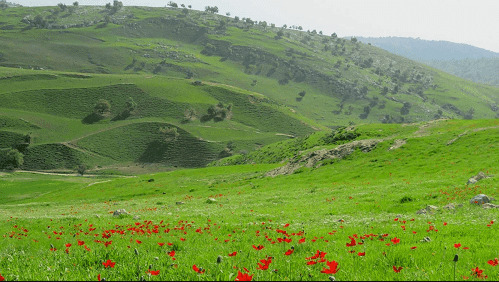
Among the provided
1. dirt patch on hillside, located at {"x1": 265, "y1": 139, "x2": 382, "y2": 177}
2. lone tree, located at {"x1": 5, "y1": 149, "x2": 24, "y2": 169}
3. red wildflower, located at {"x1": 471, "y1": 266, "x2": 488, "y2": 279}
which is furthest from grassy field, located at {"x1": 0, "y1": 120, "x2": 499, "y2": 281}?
lone tree, located at {"x1": 5, "y1": 149, "x2": 24, "y2": 169}

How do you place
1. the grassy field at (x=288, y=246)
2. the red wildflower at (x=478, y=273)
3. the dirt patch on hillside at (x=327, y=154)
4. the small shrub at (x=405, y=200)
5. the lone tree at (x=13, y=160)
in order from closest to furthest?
the red wildflower at (x=478, y=273)
the grassy field at (x=288, y=246)
the small shrub at (x=405, y=200)
the dirt patch on hillside at (x=327, y=154)
the lone tree at (x=13, y=160)

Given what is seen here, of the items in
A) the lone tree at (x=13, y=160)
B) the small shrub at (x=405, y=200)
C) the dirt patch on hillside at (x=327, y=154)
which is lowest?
the lone tree at (x=13, y=160)

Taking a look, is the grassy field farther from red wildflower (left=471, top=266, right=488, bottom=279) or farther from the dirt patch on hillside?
the dirt patch on hillside

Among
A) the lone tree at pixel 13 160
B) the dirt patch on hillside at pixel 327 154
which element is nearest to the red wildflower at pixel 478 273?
the dirt patch on hillside at pixel 327 154

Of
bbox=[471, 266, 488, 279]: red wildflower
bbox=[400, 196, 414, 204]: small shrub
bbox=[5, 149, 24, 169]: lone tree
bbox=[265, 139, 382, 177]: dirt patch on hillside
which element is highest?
bbox=[471, 266, 488, 279]: red wildflower

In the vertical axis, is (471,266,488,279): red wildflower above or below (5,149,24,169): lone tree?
above

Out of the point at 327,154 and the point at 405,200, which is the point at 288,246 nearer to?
the point at 405,200

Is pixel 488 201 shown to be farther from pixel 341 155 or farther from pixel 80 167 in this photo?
pixel 80 167

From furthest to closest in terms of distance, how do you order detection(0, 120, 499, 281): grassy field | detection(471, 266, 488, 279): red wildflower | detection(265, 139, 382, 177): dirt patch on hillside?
detection(265, 139, 382, 177): dirt patch on hillside < detection(0, 120, 499, 281): grassy field < detection(471, 266, 488, 279): red wildflower

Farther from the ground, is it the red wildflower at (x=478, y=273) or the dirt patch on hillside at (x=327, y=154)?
the red wildflower at (x=478, y=273)

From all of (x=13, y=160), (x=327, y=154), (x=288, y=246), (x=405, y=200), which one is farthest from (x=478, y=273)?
(x=13, y=160)

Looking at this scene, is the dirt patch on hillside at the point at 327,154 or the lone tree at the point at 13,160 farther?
the lone tree at the point at 13,160

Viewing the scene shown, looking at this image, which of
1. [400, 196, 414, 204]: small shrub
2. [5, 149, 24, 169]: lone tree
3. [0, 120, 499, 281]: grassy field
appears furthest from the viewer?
[5, 149, 24, 169]: lone tree

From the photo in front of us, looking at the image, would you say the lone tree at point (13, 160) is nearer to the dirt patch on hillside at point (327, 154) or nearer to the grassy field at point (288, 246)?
the dirt patch on hillside at point (327, 154)
